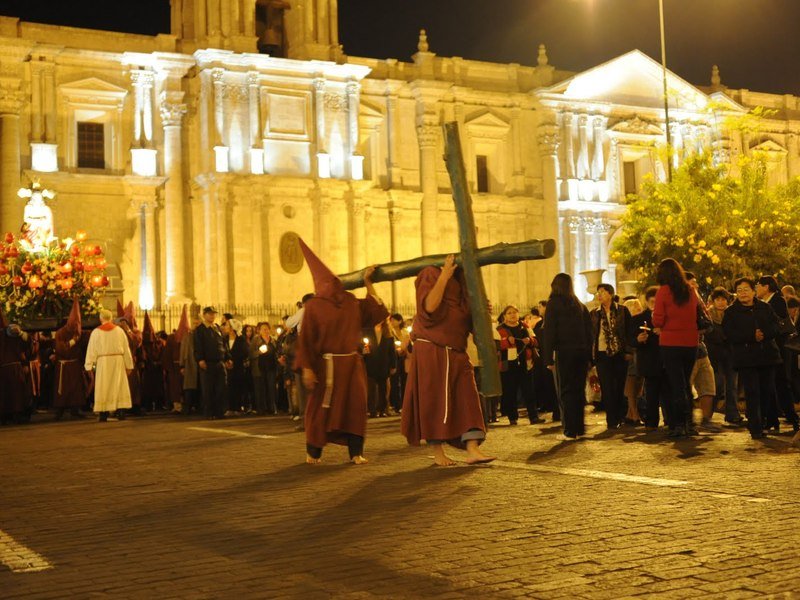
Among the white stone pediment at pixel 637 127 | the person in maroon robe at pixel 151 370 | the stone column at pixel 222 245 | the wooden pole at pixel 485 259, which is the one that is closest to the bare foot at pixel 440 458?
the wooden pole at pixel 485 259

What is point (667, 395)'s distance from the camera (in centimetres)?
1334

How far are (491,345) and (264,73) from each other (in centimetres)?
2820

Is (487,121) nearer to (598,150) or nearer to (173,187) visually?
(598,150)

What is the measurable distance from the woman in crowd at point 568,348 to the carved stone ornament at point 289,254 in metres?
24.0

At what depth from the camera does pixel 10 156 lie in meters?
33.3

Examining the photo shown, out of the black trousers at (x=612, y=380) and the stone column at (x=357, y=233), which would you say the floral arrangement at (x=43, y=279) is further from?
the stone column at (x=357, y=233)

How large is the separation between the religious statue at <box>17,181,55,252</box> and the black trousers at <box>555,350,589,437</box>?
43.5ft

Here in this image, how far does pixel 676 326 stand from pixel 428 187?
28240mm

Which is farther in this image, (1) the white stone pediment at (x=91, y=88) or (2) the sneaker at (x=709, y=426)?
(1) the white stone pediment at (x=91, y=88)

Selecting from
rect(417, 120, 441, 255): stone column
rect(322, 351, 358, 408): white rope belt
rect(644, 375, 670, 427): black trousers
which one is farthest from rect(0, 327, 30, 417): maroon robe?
rect(417, 120, 441, 255): stone column

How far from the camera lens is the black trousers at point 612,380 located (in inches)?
572

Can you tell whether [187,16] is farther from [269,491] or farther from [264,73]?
[269,491]

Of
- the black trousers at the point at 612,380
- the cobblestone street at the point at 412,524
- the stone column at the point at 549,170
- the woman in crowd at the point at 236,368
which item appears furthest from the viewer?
the stone column at the point at 549,170

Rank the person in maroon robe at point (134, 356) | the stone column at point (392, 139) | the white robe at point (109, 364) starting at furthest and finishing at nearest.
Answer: the stone column at point (392, 139)
the person in maroon robe at point (134, 356)
the white robe at point (109, 364)
